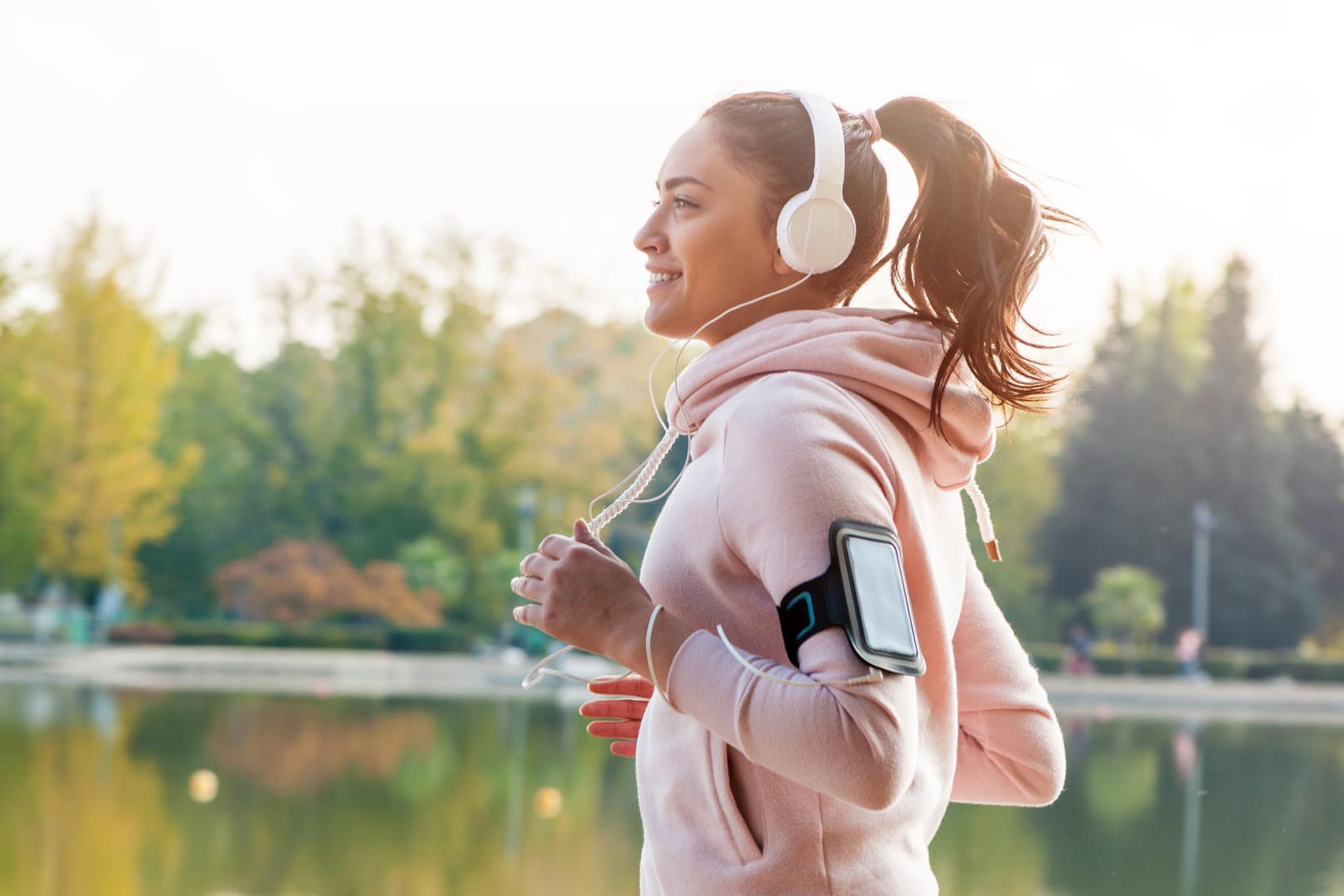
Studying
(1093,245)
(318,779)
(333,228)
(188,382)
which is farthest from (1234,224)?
(1093,245)

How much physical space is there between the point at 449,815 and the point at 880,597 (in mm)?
7676

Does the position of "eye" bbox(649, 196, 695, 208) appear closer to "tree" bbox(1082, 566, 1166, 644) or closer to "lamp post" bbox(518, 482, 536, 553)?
"tree" bbox(1082, 566, 1166, 644)

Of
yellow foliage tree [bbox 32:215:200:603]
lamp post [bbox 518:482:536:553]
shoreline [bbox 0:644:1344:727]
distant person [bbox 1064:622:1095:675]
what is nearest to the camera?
shoreline [bbox 0:644:1344:727]

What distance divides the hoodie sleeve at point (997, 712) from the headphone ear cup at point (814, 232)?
0.24 meters

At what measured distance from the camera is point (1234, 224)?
26.1 metres

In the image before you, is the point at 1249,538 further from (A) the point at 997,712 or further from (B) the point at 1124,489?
(A) the point at 997,712

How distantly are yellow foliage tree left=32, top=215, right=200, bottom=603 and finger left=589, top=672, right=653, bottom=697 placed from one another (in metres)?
20.6

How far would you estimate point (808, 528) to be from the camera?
0.83 metres

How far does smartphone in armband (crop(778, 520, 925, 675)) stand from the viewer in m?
0.80

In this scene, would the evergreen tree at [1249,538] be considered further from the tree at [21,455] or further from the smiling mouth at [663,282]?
the smiling mouth at [663,282]

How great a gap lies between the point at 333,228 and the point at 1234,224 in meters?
14.6

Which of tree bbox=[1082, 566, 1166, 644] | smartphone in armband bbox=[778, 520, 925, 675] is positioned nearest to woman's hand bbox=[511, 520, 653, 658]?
smartphone in armband bbox=[778, 520, 925, 675]

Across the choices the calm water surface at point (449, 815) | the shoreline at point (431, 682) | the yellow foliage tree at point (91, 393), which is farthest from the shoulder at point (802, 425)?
the yellow foliage tree at point (91, 393)

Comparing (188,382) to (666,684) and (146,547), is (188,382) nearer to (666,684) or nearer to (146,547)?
(146,547)
